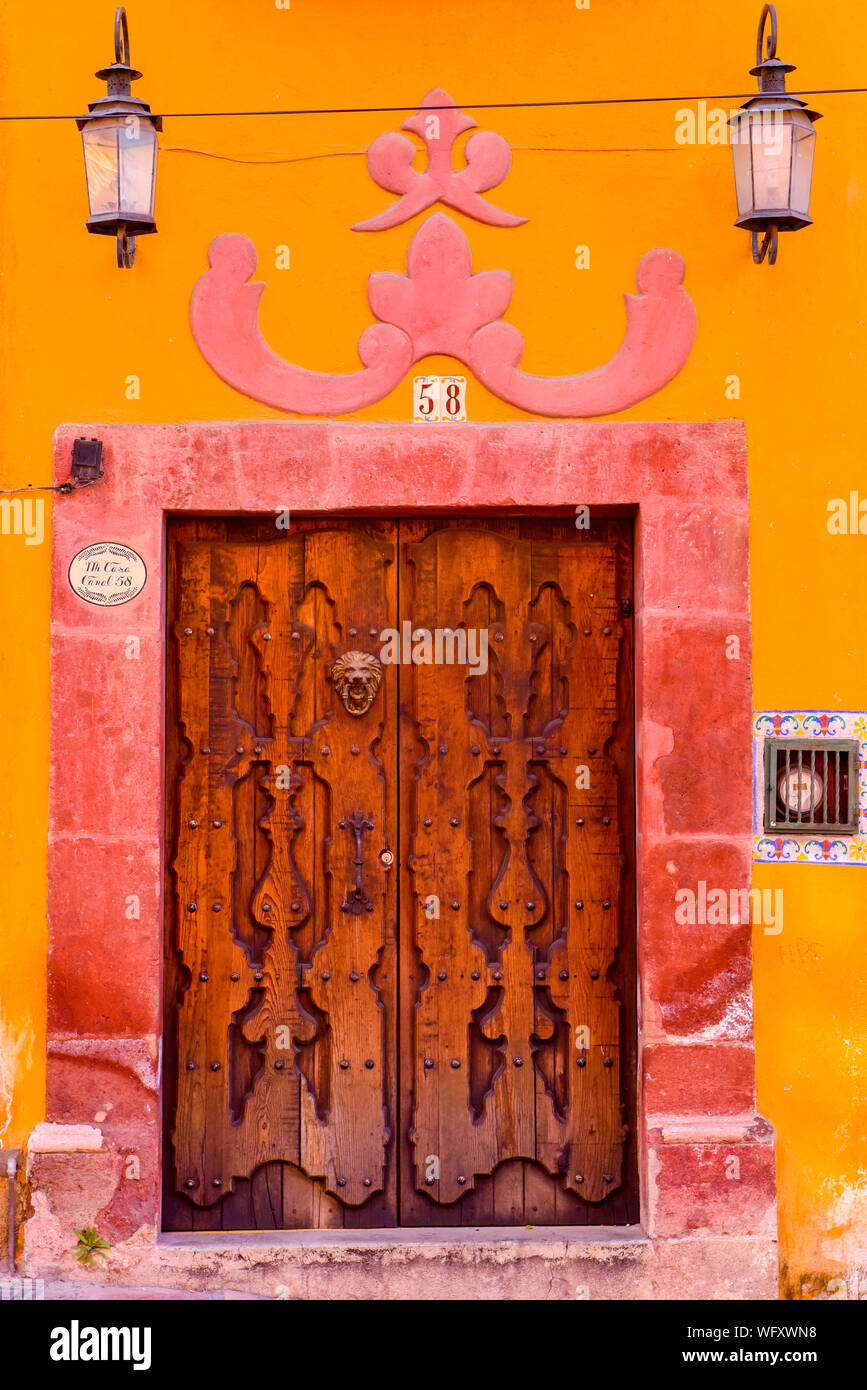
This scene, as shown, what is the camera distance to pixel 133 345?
15.5 ft

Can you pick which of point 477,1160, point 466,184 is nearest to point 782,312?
point 466,184

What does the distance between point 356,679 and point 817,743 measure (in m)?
1.47

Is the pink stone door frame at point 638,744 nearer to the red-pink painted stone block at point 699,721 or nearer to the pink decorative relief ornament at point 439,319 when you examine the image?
the red-pink painted stone block at point 699,721

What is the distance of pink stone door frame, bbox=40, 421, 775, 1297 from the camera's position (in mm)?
4617

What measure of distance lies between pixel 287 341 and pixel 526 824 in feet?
5.62

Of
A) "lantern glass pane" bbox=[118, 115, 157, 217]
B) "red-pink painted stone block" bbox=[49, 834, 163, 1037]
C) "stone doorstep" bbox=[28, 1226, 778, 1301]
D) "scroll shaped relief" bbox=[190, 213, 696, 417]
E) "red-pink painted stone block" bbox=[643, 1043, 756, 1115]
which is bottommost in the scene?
"stone doorstep" bbox=[28, 1226, 778, 1301]

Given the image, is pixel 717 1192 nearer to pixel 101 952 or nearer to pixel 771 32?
pixel 101 952

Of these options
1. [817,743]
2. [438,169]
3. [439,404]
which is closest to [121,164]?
[438,169]

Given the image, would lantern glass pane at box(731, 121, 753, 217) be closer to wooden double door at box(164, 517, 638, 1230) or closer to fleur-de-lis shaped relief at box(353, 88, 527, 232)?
fleur-de-lis shaped relief at box(353, 88, 527, 232)

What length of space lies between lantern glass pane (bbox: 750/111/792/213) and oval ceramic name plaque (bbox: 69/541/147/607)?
220cm

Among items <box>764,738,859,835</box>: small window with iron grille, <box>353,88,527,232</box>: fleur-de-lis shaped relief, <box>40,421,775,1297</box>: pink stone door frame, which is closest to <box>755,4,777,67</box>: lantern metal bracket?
<box>353,88,527,232</box>: fleur-de-lis shaped relief

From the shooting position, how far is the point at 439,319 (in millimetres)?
4746

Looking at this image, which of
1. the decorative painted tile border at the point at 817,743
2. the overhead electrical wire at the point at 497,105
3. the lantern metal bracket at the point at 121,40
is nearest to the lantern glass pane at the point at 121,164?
the lantern metal bracket at the point at 121,40

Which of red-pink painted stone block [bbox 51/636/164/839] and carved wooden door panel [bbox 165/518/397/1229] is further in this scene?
carved wooden door panel [bbox 165/518/397/1229]
